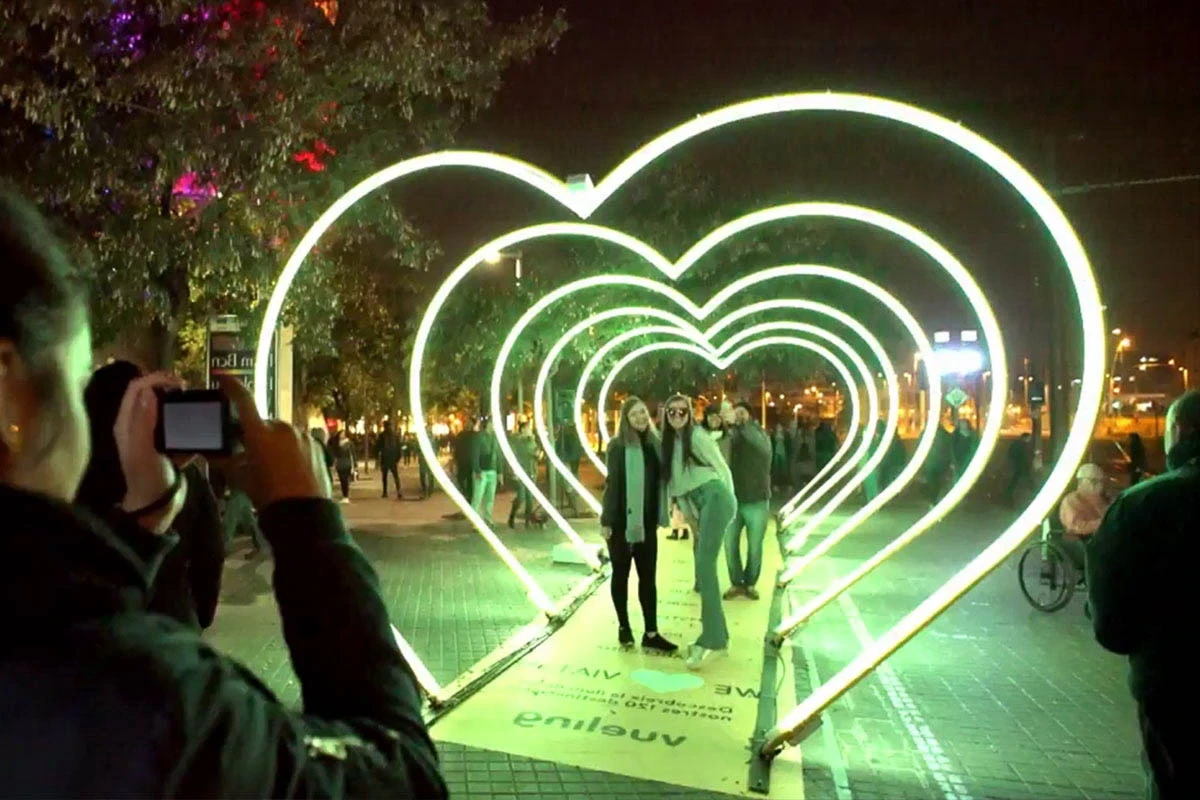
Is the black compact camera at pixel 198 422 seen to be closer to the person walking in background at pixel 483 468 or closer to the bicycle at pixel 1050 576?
the bicycle at pixel 1050 576

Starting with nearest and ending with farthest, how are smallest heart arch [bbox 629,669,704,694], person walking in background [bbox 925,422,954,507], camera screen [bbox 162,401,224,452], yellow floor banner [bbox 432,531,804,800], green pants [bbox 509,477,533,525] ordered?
camera screen [bbox 162,401,224,452], yellow floor banner [bbox 432,531,804,800], smallest heart arch [bbox 629,669,704,694], green pants [bbox 509,477,533,525], person walking in background [bbox 925,422,954,507]

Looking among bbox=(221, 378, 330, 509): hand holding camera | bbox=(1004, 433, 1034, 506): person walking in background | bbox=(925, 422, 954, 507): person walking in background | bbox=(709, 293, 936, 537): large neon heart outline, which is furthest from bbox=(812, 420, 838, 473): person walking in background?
bbox=(221, 378, 330, 509): hand holding camera

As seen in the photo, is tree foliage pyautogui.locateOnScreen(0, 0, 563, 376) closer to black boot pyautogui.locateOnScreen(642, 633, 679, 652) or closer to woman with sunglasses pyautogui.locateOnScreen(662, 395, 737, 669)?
woman with sunglasses pyautogui.locateOnScreen(662, 395, 737, 669)

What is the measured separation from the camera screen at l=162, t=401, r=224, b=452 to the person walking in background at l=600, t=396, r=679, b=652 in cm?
633

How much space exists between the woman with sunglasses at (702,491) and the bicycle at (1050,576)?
355 centimetres

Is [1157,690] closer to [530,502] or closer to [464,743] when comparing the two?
[464,743]

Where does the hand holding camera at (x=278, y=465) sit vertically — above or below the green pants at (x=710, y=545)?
above

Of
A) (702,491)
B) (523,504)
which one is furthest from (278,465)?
(523,504)

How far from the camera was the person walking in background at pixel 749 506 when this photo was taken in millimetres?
10438

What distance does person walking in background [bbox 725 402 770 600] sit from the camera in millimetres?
10438

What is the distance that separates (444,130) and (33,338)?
10.9m

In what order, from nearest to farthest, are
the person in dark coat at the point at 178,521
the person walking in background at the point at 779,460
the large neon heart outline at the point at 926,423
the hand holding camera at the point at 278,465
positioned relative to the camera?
the hand holding camera at the point at 278,465, the person in dark coat at the point at 178,521, the large neon heart outline at the point at 926,423, the person walking in background at the point at 779,460

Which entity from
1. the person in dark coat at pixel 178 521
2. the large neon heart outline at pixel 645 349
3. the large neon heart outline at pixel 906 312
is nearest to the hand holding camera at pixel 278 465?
the person in dark coat at pixel 178 521

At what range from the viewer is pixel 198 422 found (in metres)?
1.55
